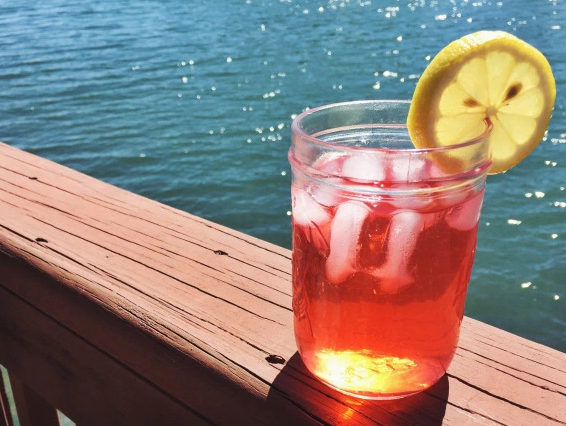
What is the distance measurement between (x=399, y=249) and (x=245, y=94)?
8.43m

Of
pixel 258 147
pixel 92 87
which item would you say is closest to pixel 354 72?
pixel 258 147

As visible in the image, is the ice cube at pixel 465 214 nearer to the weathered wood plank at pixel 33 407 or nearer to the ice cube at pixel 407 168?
the ice cube at pixel 407 168

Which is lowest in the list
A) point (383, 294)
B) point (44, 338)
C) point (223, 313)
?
point (44, 338)

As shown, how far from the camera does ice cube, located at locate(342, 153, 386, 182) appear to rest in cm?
75

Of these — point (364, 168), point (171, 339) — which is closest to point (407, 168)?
point (364, 168)

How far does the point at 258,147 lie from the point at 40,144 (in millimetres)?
2759

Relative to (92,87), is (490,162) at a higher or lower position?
higher

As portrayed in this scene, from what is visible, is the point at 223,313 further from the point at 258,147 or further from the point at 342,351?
the point at 258,147

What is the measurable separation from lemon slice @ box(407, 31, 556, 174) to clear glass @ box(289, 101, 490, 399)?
0.10 feet

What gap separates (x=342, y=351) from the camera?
86 centimetres

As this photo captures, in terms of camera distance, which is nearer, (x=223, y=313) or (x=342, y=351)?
(x=342, y=351)

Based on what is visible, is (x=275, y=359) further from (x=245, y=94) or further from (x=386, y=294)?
(x=245, y=94)

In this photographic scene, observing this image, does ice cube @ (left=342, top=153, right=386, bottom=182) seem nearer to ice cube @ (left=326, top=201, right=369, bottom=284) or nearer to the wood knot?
ice cube @ (left=326, top=201, right=369, bottom=284)

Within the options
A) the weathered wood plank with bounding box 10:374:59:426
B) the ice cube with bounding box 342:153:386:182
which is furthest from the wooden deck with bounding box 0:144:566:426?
the ice cube with bounding box 342:153:386:182
